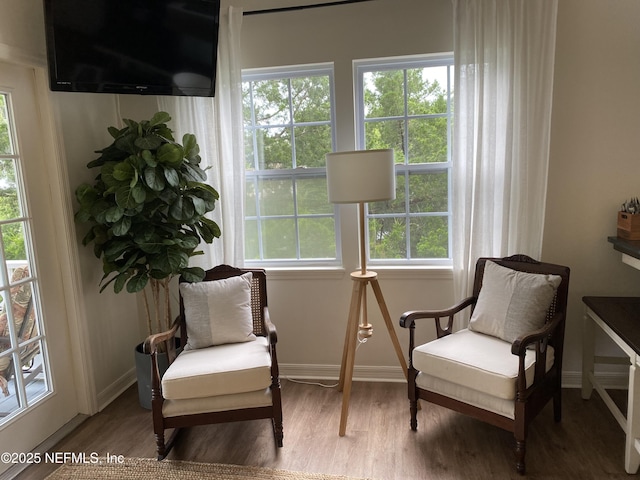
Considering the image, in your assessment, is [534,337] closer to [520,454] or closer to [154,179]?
[520,454]

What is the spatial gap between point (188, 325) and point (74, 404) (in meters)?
0.92

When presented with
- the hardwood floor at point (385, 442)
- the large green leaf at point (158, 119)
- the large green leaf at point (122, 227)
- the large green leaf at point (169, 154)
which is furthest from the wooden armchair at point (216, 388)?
the large green leaf at point (158, 119)

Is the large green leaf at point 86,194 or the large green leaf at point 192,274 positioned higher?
the large green leaf at point 86,194

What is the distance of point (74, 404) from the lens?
9.27 feet

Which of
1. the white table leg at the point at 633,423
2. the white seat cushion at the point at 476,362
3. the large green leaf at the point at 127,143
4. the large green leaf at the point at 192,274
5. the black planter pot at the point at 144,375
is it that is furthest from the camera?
the black planter pot at the point at 144,375

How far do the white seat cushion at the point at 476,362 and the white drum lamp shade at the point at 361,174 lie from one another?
0.87 meters

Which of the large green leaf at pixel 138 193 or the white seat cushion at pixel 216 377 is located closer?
the white seat cushion at pixel 216 377

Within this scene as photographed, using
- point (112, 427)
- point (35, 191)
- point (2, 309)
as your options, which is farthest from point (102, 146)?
point (112, 427)

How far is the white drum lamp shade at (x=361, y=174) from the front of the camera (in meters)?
2.45

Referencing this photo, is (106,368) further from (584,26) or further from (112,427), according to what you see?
(584,26)

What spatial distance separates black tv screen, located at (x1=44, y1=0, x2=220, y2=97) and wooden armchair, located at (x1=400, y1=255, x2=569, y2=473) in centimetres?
192

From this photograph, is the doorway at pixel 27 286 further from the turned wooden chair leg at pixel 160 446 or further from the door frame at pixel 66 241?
the turned wooden chair leg at pixel 160 446

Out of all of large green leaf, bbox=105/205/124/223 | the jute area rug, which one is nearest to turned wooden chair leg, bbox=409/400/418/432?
the jute area rug

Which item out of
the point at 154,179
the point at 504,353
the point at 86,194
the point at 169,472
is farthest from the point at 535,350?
the point at 86,194
